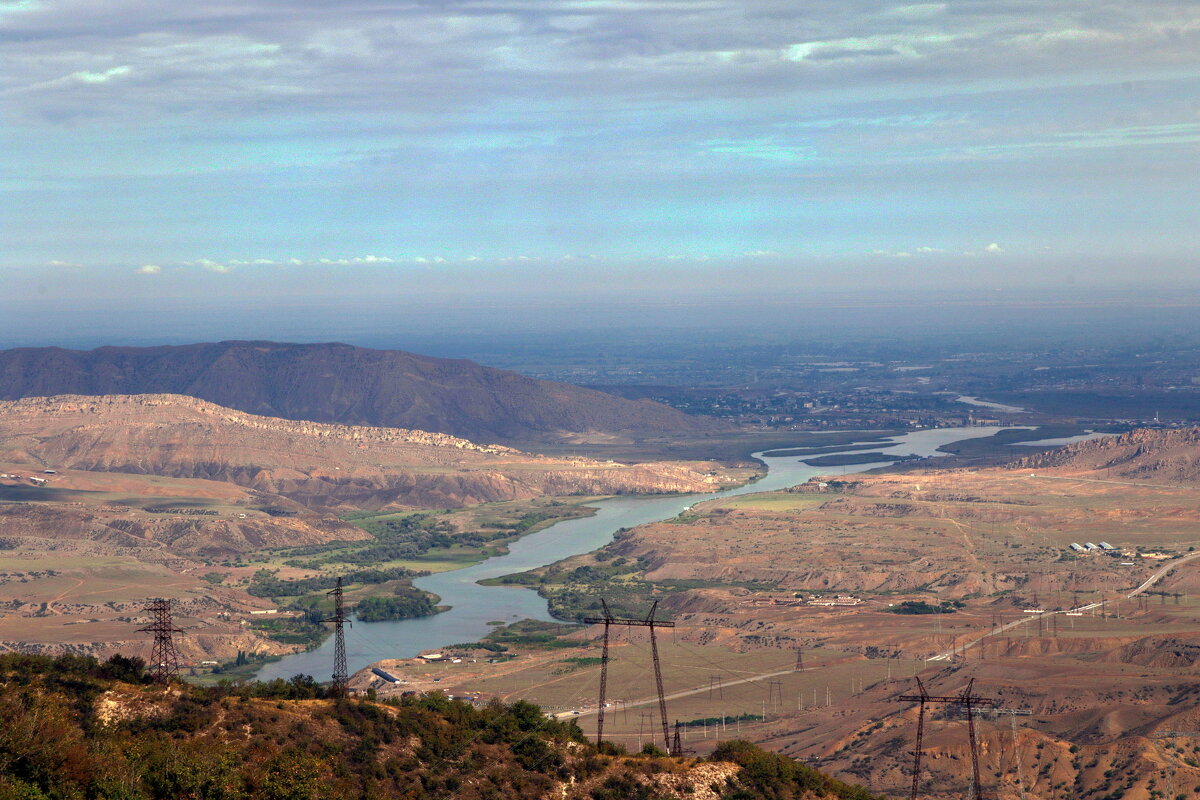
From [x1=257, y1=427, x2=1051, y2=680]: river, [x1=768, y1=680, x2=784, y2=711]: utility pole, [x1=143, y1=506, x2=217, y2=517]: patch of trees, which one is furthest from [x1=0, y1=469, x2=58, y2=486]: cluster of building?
[x1=768, y1=680, x2=784, y2=711]: utility pole

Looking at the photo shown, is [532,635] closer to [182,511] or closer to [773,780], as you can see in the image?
[773,780]

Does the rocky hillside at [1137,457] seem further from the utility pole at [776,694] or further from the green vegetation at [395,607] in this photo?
the utility pole at [776,694]

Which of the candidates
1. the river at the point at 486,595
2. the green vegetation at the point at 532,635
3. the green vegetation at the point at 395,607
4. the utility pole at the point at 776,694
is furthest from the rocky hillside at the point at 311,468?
the utility pole at the point at 776,694

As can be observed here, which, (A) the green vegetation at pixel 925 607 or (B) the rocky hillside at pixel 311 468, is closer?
(A) the green vegetation at pixel 925 607

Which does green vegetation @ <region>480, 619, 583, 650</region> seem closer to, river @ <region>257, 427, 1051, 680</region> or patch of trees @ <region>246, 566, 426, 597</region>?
river @ <region>257, 427, 1051, 680</region>

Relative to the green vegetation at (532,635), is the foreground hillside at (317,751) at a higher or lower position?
higher

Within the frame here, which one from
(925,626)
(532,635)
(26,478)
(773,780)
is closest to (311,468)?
→ (26,478)
